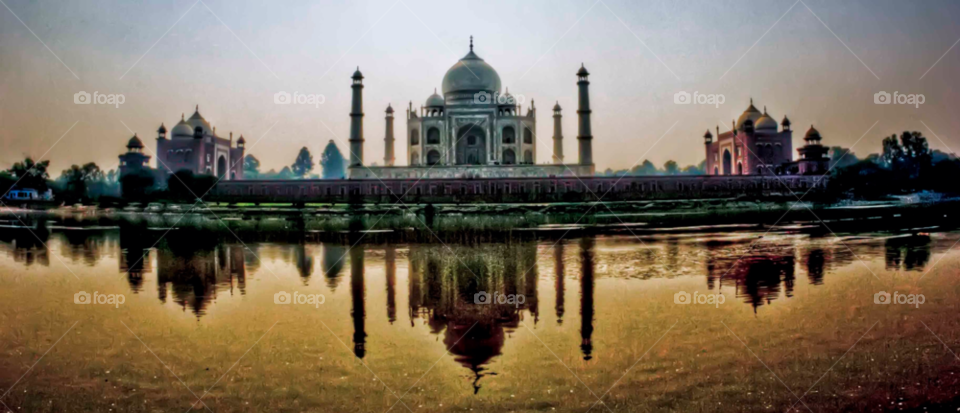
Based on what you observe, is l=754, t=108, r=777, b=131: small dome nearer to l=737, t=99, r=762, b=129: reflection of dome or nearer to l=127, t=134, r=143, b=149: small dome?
l=737, t=99, r=762, b=129: reflection of dome

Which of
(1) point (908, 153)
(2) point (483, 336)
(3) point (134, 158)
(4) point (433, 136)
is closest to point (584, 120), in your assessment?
(4) point (433, 136)

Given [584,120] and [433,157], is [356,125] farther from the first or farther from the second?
[584,120]

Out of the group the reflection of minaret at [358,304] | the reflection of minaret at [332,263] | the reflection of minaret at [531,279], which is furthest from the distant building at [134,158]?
the reflection of minaret at [531,279]

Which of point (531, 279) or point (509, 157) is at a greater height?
point (509, 157)

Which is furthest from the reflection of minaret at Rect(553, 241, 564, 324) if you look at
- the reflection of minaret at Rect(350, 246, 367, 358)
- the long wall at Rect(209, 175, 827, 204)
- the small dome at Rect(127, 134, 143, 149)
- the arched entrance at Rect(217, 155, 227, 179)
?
the arched entrance at Rect(217, 155, 227, 179)

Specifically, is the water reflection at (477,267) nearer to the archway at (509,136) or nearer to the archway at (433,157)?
the archway at (433,157)

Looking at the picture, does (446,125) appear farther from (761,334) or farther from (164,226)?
(761,334)
